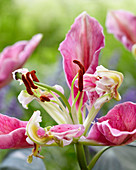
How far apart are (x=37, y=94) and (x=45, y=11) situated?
3.76ft

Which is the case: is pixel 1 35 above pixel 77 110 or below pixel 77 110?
below

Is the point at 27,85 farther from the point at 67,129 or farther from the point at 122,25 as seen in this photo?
the point at 122,25

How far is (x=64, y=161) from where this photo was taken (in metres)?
0.39

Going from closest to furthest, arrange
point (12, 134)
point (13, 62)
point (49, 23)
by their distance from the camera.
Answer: point (12, 134), point (13, 62), point (49, 23)

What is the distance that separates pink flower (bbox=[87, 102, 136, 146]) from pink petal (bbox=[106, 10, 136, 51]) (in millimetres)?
162

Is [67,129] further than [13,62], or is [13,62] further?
[13,62]

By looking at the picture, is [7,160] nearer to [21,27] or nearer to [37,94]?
[37,94]

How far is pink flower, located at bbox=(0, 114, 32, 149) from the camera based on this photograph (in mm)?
203

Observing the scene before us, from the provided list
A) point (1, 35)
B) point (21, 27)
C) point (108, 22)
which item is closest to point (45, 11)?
point (21, 27)

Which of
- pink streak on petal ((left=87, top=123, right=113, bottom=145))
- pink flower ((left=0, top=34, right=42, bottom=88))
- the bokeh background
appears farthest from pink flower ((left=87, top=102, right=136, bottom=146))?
the bokeh background

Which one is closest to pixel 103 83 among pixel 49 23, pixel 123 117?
pixel 123 117

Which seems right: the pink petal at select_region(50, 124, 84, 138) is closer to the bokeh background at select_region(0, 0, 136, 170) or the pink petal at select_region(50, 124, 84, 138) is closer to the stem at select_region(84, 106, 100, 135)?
the stem at select_region(84, 106, 100, 135)

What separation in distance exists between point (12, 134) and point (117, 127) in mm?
62

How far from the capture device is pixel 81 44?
259 millimetres
